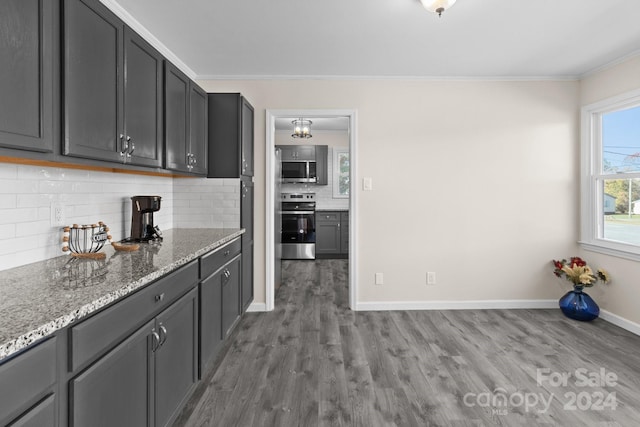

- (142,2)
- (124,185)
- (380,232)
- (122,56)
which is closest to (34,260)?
(124,185)

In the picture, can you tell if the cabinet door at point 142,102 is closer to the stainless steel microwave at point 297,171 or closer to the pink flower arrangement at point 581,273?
the pink flower arrangement at point 581,273

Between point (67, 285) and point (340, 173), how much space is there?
20.3ft

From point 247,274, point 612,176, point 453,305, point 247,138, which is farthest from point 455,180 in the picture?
point 247,274

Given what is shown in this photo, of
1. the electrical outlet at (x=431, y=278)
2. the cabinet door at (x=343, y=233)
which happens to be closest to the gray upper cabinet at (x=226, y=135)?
the electrical outlet at (x=431, y=278)

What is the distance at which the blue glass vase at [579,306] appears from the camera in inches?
138

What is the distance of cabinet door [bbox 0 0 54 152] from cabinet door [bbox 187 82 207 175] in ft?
4.91

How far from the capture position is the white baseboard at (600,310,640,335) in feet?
10.6

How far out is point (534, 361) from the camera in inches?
106

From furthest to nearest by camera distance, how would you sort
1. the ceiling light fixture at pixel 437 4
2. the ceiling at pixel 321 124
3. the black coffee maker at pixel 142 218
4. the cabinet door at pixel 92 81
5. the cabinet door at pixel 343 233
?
1. the cabinet door at pixel 343 233
2. the ceiling at pixel 321 124
3. the black coffee maker at pixel 142 218
4. the ceiling light fixture at pixel 437 4
5. the cabinet door at pixel 92 81

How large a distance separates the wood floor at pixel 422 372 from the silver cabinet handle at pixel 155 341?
657 millimetres

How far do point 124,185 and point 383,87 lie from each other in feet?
8.99

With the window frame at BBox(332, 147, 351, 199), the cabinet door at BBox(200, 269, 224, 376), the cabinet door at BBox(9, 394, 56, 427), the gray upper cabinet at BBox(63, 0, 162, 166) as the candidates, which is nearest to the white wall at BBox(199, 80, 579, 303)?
the cabinet door at BBox(200, 269, 224, 376)

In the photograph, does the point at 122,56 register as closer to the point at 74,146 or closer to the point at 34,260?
the point at 74,146

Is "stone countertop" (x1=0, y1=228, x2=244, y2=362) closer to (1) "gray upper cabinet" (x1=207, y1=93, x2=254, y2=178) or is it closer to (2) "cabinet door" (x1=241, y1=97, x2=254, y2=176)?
(1) "gray upper cabinet" (x1=207, y1=93, x2=254, y2=178)
